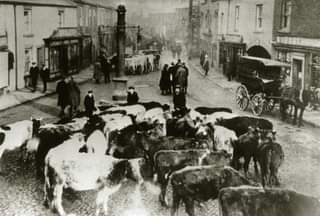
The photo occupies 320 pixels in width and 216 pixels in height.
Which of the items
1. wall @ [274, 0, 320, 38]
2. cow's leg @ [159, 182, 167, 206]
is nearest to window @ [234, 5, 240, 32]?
wall @ [274, 0, 320, 38]

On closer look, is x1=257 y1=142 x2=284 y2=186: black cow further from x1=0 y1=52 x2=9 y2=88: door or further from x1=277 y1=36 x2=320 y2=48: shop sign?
x1=0 y1=52 x2=9 y2=88: door

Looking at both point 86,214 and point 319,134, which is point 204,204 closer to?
point 86,214

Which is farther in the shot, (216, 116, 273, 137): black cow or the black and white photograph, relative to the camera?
(216, 116, 273, 137): black cow

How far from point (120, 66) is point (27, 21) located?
2.16m

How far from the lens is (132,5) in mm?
7555

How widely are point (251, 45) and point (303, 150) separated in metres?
2.33

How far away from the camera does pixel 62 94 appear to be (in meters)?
7.42

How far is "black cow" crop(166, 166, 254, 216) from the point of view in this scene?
16.3 ft

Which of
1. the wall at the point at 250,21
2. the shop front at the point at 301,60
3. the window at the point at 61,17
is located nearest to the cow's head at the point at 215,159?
the shop front at the point at 301,60

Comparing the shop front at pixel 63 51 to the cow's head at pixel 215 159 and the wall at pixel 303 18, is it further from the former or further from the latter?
the wall at pixel 303 18

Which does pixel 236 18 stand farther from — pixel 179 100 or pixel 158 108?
pixel 158 108

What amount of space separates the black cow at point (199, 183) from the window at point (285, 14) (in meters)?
3.95

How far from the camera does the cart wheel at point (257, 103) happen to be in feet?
29.2

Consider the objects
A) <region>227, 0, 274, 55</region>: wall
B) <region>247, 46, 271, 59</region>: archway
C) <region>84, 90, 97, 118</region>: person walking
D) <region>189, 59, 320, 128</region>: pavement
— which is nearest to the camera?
<region>84, 90, 97, 118</region>: person walking
